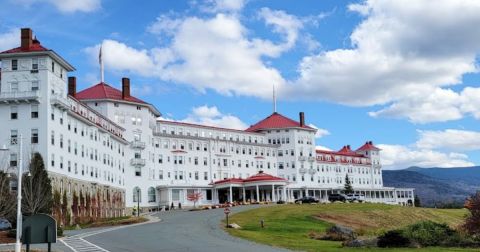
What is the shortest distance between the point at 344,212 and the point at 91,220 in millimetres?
31872

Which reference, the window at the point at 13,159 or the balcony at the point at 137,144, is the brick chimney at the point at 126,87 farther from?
the window at the point at 13,159

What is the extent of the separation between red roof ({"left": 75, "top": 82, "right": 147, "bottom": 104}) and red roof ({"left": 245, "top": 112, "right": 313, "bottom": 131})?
40.2 metres

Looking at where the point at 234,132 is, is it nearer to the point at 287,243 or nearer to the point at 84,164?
the point at 84,164

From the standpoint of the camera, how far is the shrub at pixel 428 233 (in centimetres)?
3431

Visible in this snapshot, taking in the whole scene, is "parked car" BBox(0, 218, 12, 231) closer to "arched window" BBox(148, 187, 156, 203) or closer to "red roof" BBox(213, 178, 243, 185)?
"arched window" BBox(148, 187, 156, 203)

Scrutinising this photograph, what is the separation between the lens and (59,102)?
67250mm

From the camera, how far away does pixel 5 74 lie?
6756 cm

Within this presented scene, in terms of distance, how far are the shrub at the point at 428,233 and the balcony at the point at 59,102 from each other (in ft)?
144

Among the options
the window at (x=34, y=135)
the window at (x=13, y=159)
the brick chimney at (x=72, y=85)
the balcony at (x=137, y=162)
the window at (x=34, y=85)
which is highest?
the brick chimney at (x=72, y=85)

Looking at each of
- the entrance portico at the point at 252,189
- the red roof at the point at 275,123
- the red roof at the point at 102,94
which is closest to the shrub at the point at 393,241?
the red roof at the point at 102,94

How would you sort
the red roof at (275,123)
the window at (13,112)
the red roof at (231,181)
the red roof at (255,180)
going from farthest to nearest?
the red roof at (275,123) < the red roof at (231,181) < the red roof at (255,180) < the window at (13,112)

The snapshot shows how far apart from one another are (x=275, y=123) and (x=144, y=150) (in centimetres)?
4137

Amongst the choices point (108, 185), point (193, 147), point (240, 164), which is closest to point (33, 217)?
point (108, 185)

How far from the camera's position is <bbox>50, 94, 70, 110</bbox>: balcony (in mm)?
66688
